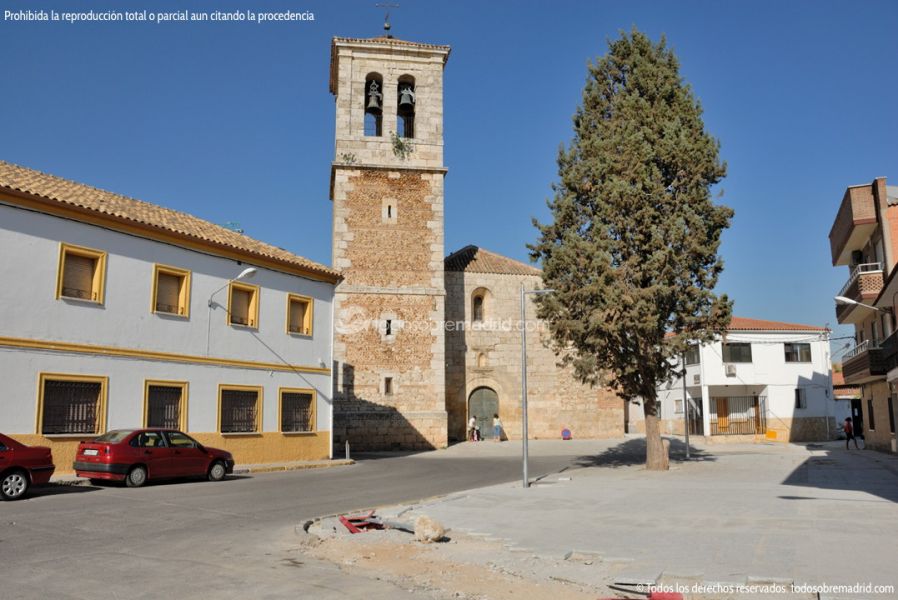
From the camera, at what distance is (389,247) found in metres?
33.2

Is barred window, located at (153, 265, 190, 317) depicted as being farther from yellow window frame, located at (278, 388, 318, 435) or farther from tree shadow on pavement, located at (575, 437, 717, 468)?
tree shadow on pavement, located at (575, 437, 717, 468)

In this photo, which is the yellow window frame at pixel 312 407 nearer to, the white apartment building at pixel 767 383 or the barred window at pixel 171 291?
the barred window at pixel 171 291

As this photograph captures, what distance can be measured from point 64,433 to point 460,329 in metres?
21.6

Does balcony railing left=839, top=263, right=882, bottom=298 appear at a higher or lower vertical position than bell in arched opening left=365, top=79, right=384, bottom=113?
lower

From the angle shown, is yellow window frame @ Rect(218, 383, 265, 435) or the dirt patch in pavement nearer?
the dirt patch in pavement

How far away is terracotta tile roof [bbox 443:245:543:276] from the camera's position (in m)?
37.3

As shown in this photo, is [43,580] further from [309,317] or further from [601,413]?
[601,413]

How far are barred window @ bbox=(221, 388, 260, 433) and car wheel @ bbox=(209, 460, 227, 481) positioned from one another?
3.47m

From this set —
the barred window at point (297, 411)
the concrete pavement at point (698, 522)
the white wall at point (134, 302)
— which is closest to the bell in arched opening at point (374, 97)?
the white wall at point (134, 302)

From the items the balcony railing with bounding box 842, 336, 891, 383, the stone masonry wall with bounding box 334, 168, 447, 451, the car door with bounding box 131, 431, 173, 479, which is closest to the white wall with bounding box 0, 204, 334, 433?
the car door with bounding box 131, 431, 173, 479

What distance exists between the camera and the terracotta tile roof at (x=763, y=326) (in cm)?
4075

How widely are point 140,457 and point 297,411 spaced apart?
840 centimetres

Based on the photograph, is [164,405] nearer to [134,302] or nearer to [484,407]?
[134,302]

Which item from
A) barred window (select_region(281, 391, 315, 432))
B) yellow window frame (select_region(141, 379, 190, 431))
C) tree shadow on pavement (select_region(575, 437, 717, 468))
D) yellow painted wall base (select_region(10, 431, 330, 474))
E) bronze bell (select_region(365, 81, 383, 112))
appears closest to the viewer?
yellow painted wall base (select_region(10, 431, 330, 474))
